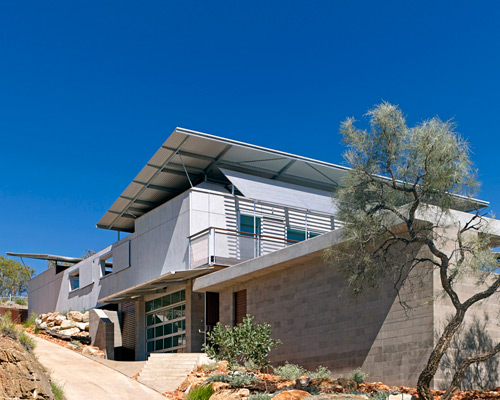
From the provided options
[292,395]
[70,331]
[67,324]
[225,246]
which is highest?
[225,246]

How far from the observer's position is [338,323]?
57.1 ft

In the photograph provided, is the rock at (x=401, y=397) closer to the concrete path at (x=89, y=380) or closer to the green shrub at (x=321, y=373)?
the green shrub at (x=321, y=373)

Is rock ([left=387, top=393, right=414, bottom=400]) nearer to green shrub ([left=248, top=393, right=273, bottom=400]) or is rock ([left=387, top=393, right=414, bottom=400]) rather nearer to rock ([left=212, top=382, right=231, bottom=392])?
green shrub ([left=248, top=393, right=273, bottom=400])

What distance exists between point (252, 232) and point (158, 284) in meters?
4.15

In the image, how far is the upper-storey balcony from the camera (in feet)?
76.4

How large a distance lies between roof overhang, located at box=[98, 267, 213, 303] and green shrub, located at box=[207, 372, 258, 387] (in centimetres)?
629

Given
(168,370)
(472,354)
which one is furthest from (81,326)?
(472,354)

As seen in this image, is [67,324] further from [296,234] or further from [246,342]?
[246,342]

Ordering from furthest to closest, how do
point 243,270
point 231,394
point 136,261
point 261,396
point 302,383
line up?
1. point 136,261
2. point 243,270
3. point 231,394
4. point 302,383
5. point 261,396

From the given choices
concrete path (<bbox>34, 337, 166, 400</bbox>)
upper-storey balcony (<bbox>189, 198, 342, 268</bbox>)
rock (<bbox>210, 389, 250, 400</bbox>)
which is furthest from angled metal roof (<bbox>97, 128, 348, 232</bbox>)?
rock (<bbox>210, 389, 250, 400</bbox>)

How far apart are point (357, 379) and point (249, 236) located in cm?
982

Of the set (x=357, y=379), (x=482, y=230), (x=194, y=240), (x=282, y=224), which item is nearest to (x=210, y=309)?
(x=194, y=240)

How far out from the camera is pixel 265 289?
2053 centimetres

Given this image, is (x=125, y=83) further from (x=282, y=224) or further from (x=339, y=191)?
(x=339, y=191)
